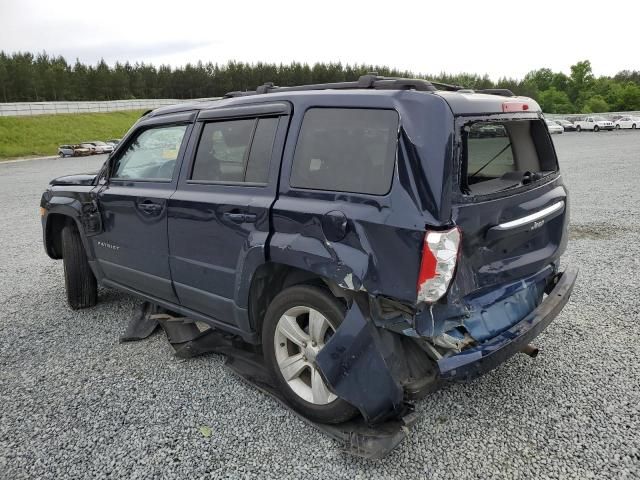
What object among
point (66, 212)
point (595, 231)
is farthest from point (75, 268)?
point (595, 231)

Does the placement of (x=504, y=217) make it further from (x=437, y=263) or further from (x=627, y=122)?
(x=627, y=122)

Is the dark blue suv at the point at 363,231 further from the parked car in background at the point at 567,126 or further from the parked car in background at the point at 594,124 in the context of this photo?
the parked car in background at the point at 567,126

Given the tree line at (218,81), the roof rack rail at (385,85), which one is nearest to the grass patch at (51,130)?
the tree line at (218,81)

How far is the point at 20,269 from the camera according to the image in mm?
6262

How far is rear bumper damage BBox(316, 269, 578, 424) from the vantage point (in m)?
2.36

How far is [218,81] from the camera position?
90.0 m

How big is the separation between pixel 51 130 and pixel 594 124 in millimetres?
51851

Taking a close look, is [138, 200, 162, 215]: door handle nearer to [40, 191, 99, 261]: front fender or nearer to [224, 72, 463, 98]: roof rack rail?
[40, 191, 99, 261]: front fender

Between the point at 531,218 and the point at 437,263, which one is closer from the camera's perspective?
the point at 437,263

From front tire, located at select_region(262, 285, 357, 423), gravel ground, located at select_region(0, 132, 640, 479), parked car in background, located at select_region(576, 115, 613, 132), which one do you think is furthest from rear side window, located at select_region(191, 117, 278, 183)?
parked car in background, located at select_region(576, 115, 613, 132)

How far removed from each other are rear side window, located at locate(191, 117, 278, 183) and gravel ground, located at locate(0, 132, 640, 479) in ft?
4.62

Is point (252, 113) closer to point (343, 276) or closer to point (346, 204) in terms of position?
point (346, 204)

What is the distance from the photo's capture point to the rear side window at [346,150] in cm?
244

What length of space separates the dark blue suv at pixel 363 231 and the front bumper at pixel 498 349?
11mm
